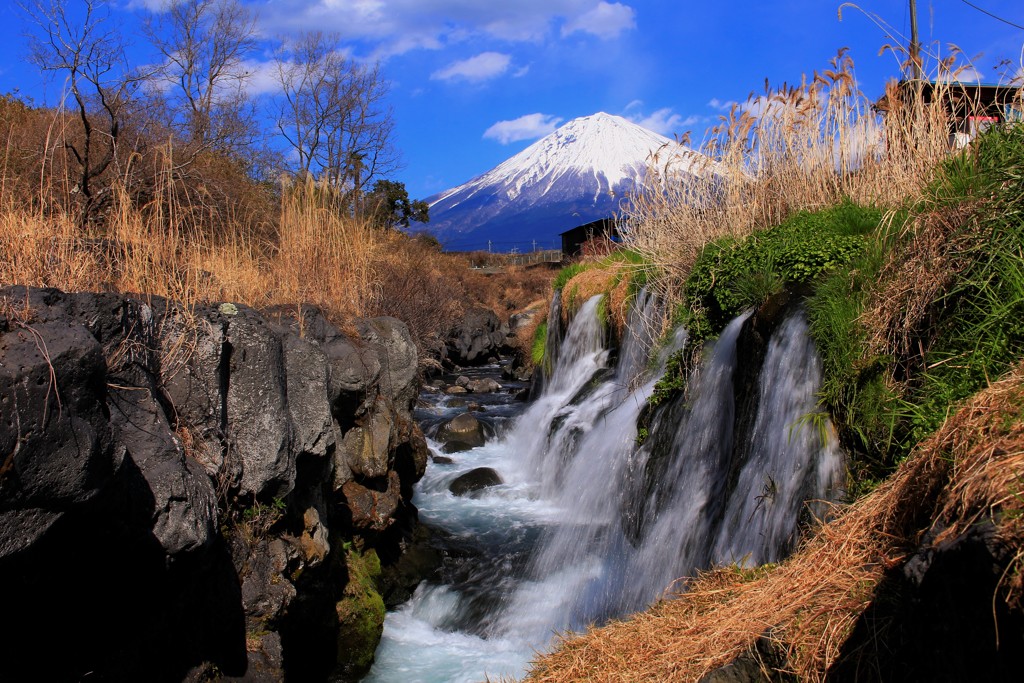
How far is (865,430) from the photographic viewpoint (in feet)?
13.2

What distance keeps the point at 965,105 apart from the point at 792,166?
1882mm

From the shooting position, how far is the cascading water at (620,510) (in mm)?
4570

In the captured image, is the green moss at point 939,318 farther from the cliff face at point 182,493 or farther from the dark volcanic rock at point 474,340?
the dark volcanic rock at point 474,340

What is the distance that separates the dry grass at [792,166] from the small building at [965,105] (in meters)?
Result: 0.07

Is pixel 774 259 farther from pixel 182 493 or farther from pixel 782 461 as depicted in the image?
pixel 182 493

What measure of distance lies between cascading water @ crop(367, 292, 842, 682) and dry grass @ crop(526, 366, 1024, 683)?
704mm

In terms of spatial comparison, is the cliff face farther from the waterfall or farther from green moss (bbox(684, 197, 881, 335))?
green moss (bbox(684, 197, 881, 335))

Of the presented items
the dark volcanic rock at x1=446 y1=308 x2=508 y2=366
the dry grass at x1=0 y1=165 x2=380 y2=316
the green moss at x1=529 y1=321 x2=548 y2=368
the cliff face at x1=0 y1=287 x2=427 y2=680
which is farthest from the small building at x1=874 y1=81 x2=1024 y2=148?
the dark volcanic rock at x1=446 y1=308 x2=508 y2=366

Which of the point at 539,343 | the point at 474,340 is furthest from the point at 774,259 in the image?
the point at 474,340

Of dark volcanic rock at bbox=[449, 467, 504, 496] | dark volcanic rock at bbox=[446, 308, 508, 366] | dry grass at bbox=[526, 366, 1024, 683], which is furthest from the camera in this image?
dark volcanic rock at bbox=[446, 308, 508, 366]

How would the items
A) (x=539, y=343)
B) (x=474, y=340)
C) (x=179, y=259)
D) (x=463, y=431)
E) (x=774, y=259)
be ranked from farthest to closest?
1. (x=474, y=340)
2. (x=539, y=343)
3. (x=463, y=431)
4. (x=179, y=259)
5. (x=774, y=259)

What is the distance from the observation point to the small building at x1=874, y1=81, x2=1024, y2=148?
187 inches

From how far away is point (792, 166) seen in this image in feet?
25.1

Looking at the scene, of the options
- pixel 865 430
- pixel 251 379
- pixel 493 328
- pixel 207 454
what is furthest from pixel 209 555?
pixel 493 328
